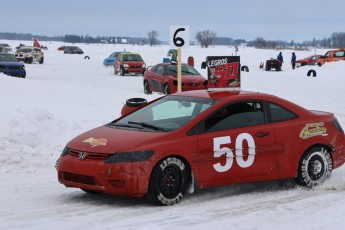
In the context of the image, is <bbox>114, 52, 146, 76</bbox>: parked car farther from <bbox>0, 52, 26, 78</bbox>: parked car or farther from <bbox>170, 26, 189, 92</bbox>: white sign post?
<bbox>170, 26, 189, 92</bbox>: white sign post

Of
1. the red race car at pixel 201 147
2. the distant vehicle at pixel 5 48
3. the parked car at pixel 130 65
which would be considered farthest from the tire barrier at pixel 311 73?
the red race car at pixel 201 147

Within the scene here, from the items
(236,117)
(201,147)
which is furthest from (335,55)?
(201,147)

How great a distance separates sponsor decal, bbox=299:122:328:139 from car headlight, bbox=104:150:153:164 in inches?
92.4

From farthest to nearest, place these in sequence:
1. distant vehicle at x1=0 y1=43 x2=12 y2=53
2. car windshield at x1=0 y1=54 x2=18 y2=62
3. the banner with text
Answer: distant vehicle at x1=0 y1=43 x2=12 y2=53 → car windshield at x1=0 y1=54 x2=18 y2=62 → the banner with text

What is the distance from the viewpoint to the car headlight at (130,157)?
6703mm

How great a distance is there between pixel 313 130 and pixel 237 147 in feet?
4.36

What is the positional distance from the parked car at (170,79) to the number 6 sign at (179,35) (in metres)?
9.11

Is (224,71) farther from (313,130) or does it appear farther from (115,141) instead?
(115,141)

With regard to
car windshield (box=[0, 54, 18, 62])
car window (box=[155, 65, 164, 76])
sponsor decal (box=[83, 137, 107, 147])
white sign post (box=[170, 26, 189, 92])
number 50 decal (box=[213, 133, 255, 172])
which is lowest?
number 50 decal (box=[213, 133, 255, 172])

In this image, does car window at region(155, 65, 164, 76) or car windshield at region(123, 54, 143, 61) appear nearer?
Result: car window at region(155, 65, 164, 76)

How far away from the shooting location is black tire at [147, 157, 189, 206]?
6.76m

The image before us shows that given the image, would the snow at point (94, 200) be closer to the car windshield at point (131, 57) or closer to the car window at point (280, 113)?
the car window at point (280, 113)

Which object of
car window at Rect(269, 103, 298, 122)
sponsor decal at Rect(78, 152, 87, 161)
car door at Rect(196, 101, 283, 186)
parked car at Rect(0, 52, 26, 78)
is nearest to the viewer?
sponsor decal at Rect(78, 152, 87, 161)

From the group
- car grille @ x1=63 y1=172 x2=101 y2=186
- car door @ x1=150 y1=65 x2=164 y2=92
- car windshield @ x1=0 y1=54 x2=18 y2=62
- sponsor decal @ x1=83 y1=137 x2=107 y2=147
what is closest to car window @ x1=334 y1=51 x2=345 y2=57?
car door @ x1=150 y1=65 x2=164 y2=92
